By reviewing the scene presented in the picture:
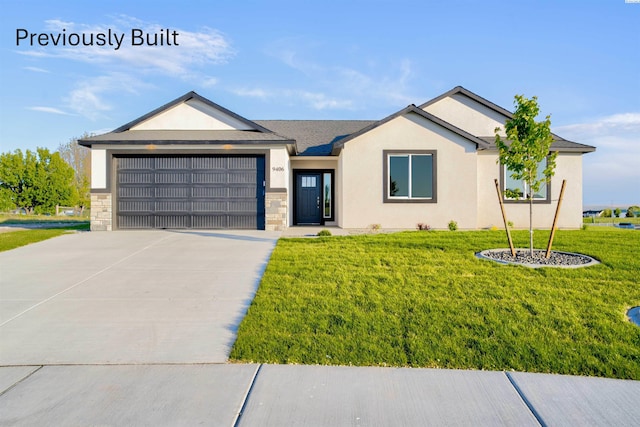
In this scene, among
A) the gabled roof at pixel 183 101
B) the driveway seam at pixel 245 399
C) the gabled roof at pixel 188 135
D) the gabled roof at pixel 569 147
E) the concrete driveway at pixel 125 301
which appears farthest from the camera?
the gabled roof at pixel 569 147

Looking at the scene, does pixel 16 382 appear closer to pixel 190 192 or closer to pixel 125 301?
pixel 125 301

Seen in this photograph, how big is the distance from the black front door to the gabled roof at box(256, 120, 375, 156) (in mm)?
1218

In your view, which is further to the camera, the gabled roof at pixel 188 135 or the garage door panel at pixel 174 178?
the garage door panel at pixel 174 178

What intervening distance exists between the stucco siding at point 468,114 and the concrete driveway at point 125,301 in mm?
10096

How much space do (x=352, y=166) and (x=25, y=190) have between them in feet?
72.1

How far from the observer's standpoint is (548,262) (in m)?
7.46

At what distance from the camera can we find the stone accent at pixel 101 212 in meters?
13.0

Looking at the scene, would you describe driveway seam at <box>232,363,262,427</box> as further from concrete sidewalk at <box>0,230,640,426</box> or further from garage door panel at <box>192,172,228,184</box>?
garage door panel at <box>192,172,228,184</box>

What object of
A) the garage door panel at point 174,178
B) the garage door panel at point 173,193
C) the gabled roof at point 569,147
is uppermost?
the gabled roof at point 569,147

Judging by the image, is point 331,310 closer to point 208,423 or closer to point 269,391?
point 269,391

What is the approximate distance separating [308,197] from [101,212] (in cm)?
758

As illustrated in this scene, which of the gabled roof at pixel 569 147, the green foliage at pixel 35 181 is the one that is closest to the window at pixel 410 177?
the gabled roof at pixel 569 147

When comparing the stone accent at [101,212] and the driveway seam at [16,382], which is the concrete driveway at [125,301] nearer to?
the driveway seam at [16,382]

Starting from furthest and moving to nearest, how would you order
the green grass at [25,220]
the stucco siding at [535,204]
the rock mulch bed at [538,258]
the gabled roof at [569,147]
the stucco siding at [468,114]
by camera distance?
the green grass at [25,220] → the stucco siding at [468,114] → the stucco siding at [535,204] → the gabled roof at [569,147] → the rock mulch bed at [538,258]
